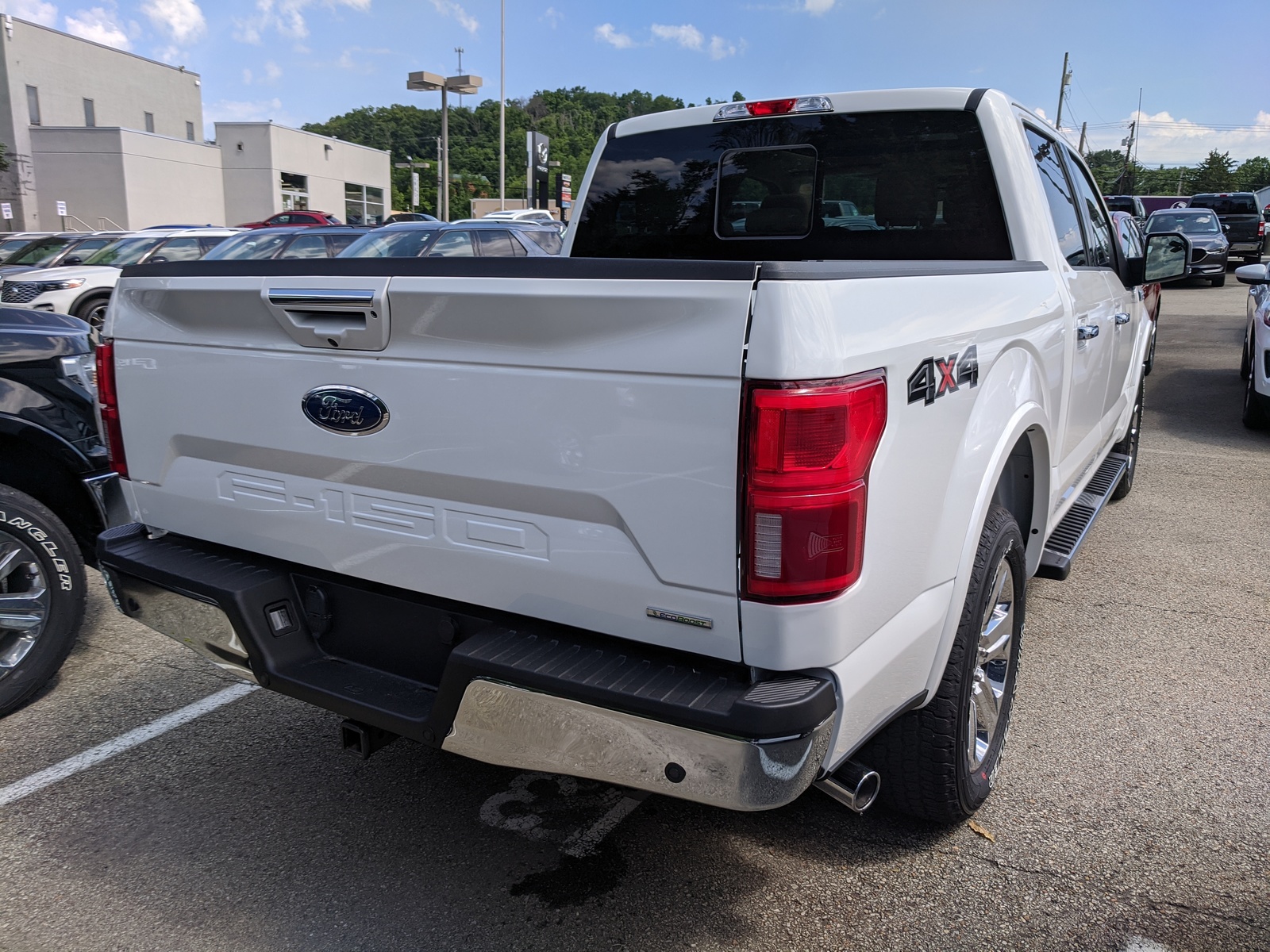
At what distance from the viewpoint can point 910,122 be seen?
3.67 meters

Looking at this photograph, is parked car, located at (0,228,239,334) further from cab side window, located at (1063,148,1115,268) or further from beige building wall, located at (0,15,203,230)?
beige building wall, located at (0,15,203,230)

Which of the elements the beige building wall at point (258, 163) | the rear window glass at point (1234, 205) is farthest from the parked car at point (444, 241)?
the beige building wall at point (258, 163)

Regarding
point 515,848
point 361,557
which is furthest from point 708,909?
point 361,557

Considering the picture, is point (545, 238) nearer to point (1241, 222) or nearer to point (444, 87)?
point (1241, 222)

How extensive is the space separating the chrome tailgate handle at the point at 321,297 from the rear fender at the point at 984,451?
142 cm

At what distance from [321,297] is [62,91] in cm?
5517

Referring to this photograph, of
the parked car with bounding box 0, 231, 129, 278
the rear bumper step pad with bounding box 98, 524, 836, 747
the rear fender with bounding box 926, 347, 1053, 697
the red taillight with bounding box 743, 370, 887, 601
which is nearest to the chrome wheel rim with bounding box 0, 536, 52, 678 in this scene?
the rear bumper step pad with bounding box 98, 524, 836, 747

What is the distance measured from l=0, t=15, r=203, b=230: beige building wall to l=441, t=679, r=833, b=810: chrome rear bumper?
50.8 m

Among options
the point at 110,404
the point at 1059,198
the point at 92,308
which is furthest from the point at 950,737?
the point at 92,308

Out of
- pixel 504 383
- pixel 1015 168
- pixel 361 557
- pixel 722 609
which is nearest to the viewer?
pixel 722 609

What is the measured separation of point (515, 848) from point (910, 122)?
283 cm

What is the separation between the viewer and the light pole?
54156mm

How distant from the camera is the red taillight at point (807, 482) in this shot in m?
1.87

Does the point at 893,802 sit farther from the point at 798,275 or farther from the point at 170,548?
the point at 170,548
